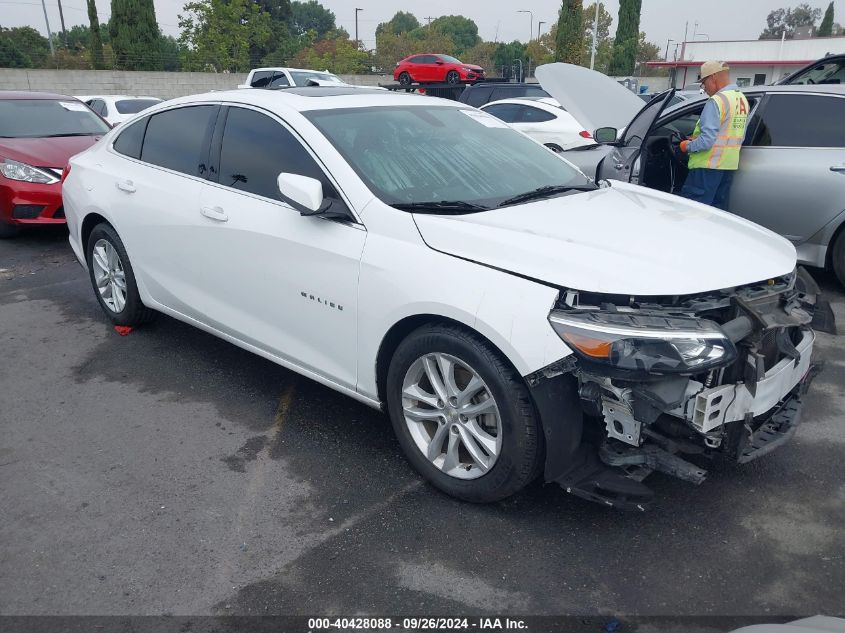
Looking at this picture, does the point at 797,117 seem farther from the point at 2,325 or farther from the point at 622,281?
the point at 2,325

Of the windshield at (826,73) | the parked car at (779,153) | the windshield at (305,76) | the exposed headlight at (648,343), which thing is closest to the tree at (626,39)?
the windshield at (305,76)

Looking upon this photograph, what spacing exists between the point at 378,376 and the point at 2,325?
3761mm

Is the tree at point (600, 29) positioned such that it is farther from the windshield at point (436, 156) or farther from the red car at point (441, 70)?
the windshield at point (436, 156)

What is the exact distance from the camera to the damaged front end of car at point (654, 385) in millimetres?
2475

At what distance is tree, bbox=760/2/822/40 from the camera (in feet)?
349

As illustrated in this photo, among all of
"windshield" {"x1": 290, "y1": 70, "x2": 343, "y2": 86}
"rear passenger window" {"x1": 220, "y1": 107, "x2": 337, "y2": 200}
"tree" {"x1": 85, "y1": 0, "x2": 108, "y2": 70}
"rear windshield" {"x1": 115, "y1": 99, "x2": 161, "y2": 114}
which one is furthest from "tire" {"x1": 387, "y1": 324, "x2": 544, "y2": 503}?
"tree" {"x1": 85, "y1": 0, "x2": 108, "y2": 70}

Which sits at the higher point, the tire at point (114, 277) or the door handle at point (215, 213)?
the door handle at point (215, 213)

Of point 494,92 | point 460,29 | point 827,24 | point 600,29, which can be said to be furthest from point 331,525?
point 460,29

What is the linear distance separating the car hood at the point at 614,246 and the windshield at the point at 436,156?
25 cm

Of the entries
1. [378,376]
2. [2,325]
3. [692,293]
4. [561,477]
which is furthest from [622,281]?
[2,325]

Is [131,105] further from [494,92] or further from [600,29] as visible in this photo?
[600,29]

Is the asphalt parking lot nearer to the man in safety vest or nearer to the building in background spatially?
the man in safety vest

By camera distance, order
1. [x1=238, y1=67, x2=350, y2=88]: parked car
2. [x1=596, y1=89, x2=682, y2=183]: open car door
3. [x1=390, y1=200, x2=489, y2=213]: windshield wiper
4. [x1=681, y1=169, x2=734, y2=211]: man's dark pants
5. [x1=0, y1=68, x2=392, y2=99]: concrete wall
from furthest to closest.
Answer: [x1=0, y1=68, x2=392, y2=99]: concrete wall < [x1=238, y1=67, x2=350, y2=88]: parked car < [x1=681, y1=169, x2=734, y2=211]: man's dark pants < [x1=596, y1=89, x2=682, y2=183]: open car door < [x1=390, y1=200, x2=489, y2=213]: windshield wiper

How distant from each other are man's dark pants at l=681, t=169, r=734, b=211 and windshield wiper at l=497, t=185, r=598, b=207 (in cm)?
245
